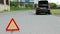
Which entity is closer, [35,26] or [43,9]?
[35,26]

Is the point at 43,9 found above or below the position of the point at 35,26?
below

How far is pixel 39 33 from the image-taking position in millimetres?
12523

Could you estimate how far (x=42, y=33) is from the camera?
12547mm

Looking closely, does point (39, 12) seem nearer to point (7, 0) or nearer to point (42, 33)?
point (42, 33)

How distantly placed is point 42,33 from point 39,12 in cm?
2020

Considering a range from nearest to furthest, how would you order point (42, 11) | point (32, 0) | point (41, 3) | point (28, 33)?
point (28, 33) < point (42, 11) < point (41, 3) < point (32, 0)

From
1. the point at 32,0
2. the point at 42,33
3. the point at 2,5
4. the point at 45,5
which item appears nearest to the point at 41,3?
the point at 45,5

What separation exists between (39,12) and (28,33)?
20.4 meters

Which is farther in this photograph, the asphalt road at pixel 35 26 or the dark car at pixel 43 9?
the dark car at pixel 43 9

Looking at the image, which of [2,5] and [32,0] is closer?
[2,5]

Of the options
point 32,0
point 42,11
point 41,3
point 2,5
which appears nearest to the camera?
point 42,11

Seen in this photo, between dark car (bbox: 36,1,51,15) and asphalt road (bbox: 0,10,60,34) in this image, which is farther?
dark car (bbox: 36,1,51,15)

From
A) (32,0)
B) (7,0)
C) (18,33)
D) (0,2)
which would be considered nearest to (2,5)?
(0,2)

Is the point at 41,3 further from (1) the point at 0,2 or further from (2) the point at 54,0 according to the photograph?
(2) the point at 54,0
